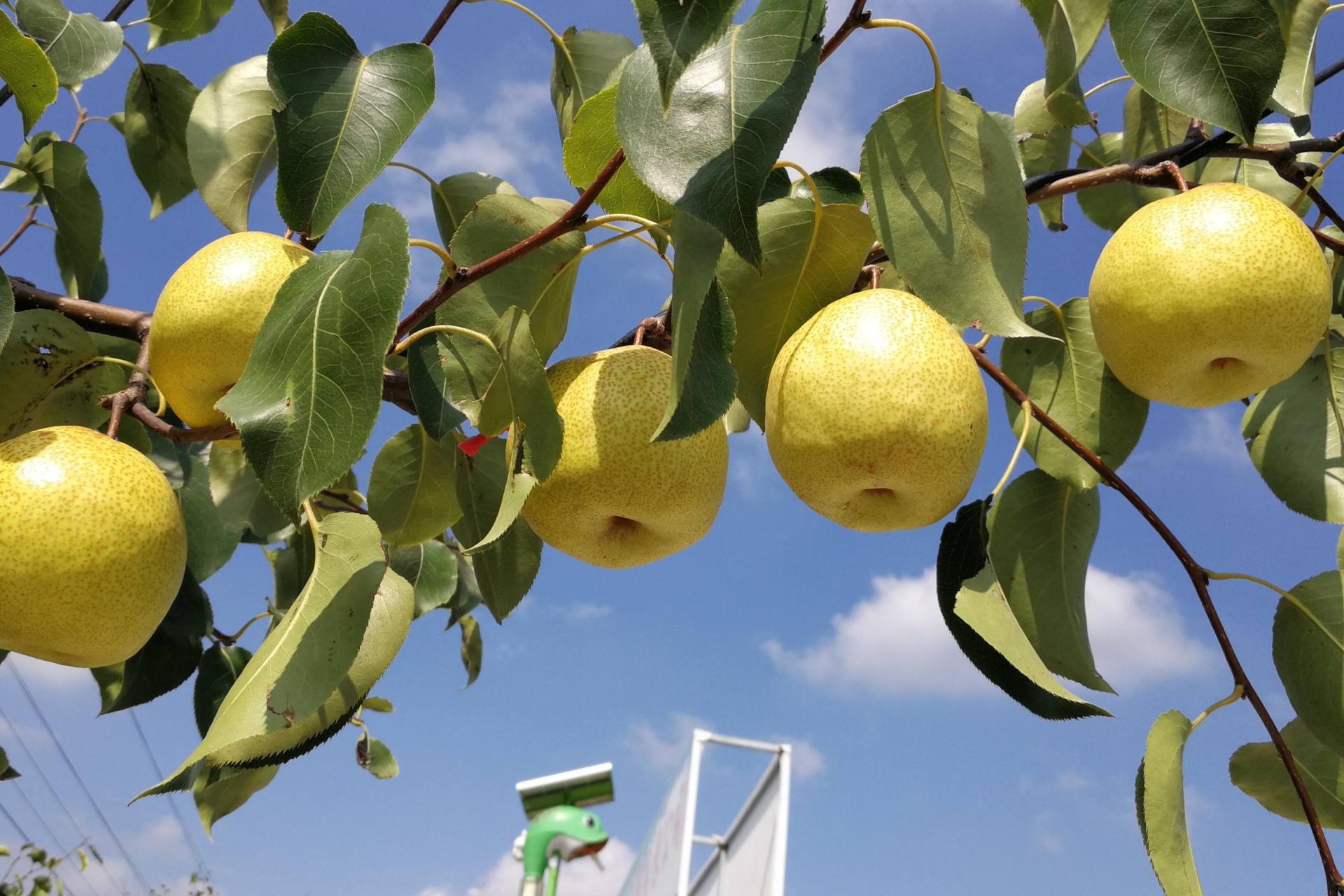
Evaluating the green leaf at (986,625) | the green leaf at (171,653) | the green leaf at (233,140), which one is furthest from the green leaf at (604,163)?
the green leaf at (171,653)

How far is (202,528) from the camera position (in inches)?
93.7

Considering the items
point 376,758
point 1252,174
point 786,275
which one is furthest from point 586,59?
point 376,758

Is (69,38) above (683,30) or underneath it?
above

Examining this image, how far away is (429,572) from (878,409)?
5.41ft

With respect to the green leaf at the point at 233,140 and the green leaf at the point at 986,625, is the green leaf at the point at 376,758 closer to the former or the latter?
the green leaf at the point at 233,140

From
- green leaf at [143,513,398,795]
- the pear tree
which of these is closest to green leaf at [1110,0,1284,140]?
the pear tree

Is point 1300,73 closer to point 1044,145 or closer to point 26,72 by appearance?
point 1044,145

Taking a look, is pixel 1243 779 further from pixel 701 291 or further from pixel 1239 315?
pixel 701 291

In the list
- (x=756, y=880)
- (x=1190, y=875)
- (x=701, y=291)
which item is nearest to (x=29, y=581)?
(x=701, y=291)

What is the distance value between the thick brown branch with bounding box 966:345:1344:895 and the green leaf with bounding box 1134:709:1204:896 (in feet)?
0.49

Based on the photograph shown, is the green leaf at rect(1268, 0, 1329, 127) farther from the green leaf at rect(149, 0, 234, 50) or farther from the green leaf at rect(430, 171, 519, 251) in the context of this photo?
the green leaf at rect(149, 0, 234, 50)

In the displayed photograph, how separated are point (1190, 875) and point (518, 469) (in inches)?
37.8

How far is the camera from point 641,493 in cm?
130

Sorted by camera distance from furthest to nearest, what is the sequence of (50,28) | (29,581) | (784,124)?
(50,28) < (29,581) < (784,124)
